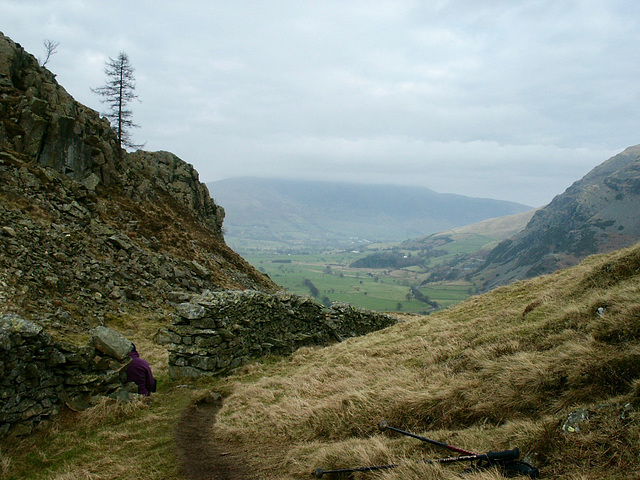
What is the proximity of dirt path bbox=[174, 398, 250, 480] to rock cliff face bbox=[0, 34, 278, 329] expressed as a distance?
9.65 m

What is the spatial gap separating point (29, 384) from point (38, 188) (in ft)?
61.5

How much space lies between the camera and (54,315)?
16219 millimetres

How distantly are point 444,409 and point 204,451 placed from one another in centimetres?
554

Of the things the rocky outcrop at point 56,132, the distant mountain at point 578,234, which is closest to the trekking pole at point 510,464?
the rocky outcrop at point 56,132

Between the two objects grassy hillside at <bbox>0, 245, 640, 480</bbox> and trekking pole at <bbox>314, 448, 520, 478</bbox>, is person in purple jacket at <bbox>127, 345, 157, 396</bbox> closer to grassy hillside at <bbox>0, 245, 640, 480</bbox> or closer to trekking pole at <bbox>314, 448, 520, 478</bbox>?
grassy hillside at <bbox>0, 245, 640, 480</bbox>

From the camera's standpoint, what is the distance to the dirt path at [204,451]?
24.3 ft

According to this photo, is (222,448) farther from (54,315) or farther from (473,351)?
(54,315)

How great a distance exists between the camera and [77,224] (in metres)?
23.2

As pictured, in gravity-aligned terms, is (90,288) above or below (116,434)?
above

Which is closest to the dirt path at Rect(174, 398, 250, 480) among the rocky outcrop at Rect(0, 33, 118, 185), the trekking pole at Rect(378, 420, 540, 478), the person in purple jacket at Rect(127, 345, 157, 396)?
the person in purple jacket at Rect(127, 345, 157, 396)

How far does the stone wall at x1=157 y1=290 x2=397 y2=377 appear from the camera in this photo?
46.7 feet

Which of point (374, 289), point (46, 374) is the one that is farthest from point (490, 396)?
point (374, 289)

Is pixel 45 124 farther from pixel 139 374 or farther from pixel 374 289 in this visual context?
pixel 374 289

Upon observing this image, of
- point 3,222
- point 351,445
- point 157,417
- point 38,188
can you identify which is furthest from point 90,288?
point 351,445
